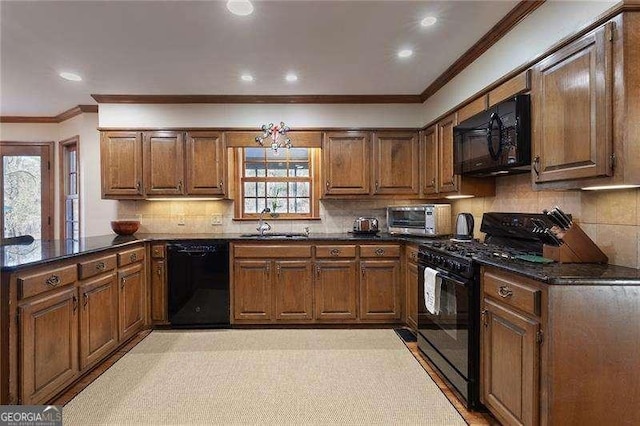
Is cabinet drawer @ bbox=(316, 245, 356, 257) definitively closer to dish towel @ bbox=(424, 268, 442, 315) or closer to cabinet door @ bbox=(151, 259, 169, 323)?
dish towel @ bbox=(424, 268, 442, 315)

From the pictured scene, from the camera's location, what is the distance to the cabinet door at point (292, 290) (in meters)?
3.73

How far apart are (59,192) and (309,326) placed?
425 cm

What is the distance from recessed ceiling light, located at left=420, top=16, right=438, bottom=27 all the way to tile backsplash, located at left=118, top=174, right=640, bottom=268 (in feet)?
4.52

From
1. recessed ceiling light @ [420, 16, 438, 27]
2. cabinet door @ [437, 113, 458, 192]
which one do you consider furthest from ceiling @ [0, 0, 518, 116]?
cabinet door @ [437, 113, 458, 192]

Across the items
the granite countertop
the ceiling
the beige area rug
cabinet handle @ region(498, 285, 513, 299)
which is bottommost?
the beige area rug

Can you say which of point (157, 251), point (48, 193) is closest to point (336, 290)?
point (157, 251)

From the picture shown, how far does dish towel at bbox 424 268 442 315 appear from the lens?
2600mm

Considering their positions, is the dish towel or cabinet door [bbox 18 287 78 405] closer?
cabinet door [bbox 18 287 78 405]

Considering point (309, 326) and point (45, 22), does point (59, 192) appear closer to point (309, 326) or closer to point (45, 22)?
point (45, 22)

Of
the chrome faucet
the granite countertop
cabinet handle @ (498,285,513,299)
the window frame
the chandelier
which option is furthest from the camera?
the window frame

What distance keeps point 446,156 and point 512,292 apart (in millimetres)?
1989

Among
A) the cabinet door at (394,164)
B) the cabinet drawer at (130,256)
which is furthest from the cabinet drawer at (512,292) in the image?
the cabinet drawer at (130,256)

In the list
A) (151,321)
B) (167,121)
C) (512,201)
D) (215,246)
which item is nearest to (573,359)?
(512,201)

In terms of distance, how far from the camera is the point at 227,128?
4.14 meters
